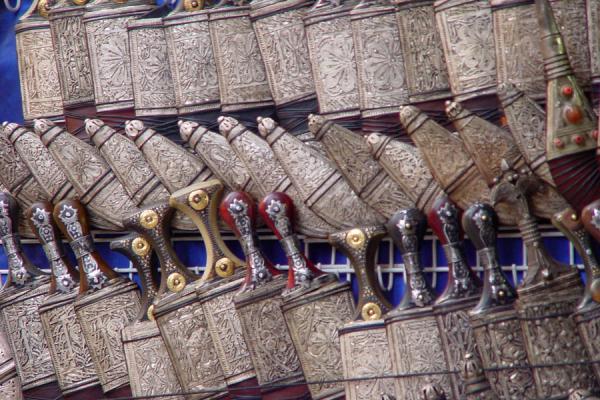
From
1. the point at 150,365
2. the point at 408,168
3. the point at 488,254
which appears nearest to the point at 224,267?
the point at 150,365

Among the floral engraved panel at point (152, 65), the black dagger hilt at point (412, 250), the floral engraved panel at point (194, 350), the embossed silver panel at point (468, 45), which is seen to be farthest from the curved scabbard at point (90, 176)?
the embossed silver panel at point (468, 45)

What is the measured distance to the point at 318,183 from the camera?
275 centimetres

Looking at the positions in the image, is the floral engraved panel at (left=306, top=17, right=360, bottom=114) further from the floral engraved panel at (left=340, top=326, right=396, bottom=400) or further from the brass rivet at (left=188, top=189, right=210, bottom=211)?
the floral engraved panel at (left=340, top=326, right=396, bottom=400)

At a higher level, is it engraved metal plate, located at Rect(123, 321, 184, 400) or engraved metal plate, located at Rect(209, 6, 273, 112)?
engraved metal plate, located at Rect(209, 6, 273, 112)

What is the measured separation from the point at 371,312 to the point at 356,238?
0.39 ft

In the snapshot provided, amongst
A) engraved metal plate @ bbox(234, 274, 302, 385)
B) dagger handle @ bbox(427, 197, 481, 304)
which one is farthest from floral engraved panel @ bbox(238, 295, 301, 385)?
dagger handle @ bbox(427, 197, 481, 304)

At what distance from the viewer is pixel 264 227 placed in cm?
290

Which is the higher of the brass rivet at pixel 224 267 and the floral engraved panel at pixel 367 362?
the brass rivet at pixel 224 267

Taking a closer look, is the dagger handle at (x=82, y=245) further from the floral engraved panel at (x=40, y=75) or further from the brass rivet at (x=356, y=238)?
the brass rivet at (x=356, y=238)

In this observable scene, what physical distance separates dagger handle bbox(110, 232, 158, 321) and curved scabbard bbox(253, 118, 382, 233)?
0.32 metres

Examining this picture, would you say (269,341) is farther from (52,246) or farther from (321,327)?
(52,246)

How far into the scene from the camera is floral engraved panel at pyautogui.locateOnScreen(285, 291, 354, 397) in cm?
272

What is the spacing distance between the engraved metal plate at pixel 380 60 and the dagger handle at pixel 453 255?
0.22m

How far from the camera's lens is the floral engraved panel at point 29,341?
10.2ft
